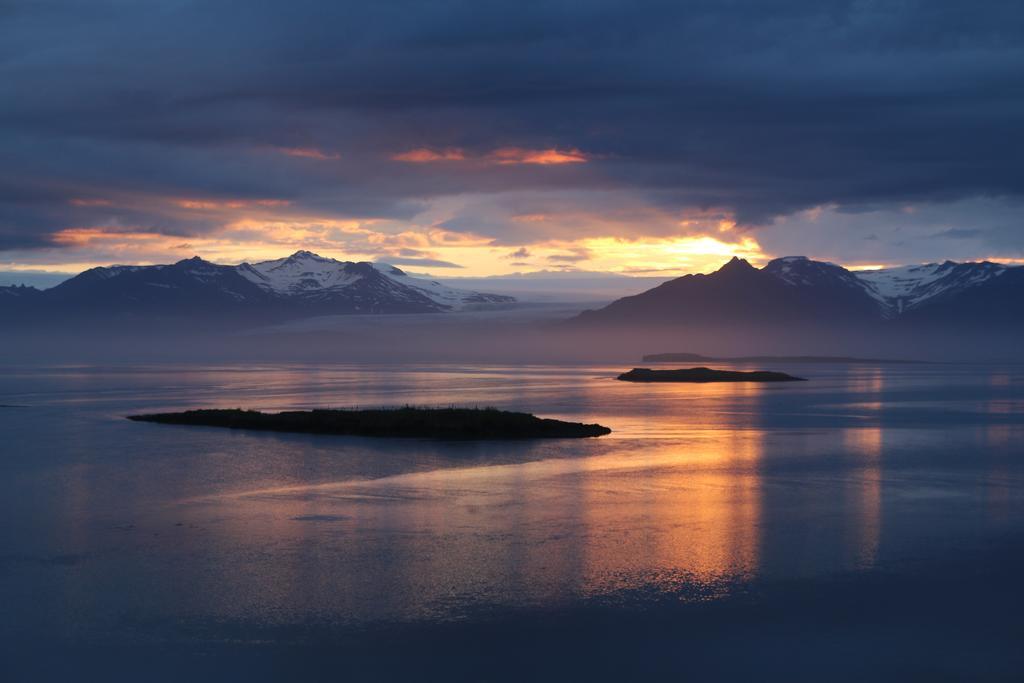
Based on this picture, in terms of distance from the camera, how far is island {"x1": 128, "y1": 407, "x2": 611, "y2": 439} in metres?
60.2

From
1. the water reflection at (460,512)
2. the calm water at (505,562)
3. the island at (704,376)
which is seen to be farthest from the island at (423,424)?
the island at (704,376)

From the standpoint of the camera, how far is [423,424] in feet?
200

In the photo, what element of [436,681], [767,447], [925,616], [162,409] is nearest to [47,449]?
[162,409]

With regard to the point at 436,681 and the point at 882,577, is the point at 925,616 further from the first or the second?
the point at 436,681

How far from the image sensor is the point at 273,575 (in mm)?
24891

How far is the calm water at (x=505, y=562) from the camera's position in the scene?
1934cm

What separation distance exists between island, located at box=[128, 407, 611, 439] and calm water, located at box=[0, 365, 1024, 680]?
19.4 ft

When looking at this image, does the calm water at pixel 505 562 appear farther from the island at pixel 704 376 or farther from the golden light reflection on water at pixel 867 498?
the island at pixel 704 376

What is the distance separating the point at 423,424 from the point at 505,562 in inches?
1385

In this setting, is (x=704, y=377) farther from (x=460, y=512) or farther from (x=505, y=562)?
(x=505, y=562)

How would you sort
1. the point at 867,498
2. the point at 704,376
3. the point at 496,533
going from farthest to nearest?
the point at 704,376 < the point at 867,498 < the point at 496,533

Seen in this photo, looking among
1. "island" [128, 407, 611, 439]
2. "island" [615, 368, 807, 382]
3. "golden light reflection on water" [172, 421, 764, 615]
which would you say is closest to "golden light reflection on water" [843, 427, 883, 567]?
"golden light reflection on water" [172, 421, 764, 615]

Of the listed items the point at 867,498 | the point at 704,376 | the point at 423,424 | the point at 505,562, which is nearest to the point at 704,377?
the point at 704,376

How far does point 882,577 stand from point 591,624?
867 cm
